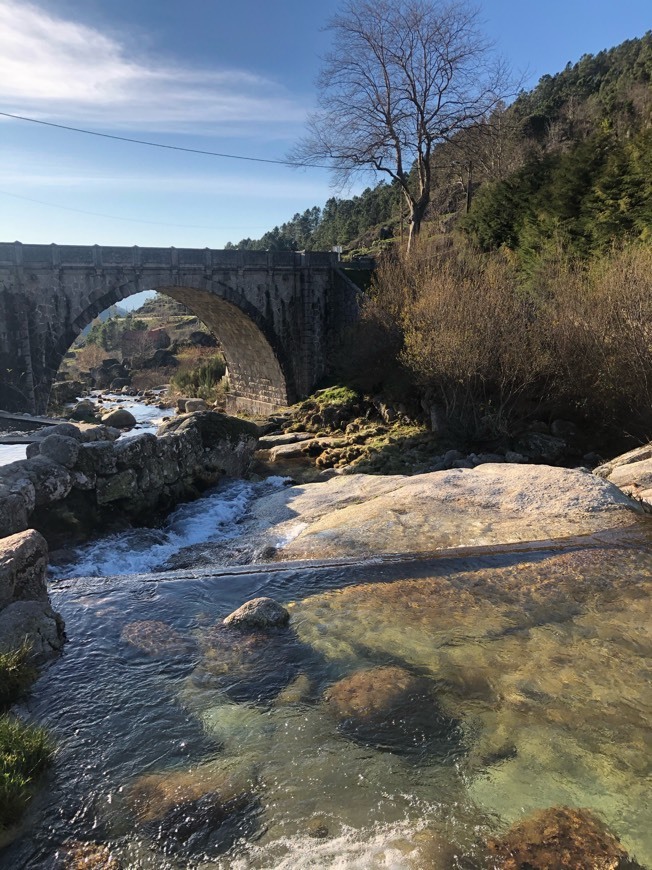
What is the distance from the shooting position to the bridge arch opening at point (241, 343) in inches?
1152

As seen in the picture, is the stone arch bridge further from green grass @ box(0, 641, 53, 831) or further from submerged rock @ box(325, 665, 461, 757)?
submerged rock @ box(325, 665, 461, 757)

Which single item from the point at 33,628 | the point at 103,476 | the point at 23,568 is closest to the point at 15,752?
the point at 33,628

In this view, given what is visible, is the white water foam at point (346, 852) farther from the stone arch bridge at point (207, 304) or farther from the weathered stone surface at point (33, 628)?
the stone arch bridge at point (207, 304)

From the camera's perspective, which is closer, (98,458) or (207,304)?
(98,458)

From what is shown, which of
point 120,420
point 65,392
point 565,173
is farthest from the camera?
point 65,392

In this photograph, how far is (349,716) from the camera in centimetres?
558

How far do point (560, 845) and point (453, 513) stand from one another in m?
7.00

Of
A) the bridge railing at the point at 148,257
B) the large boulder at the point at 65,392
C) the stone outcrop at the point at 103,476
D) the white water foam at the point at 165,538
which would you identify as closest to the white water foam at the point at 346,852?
the stone outcrop at the point at 103,476

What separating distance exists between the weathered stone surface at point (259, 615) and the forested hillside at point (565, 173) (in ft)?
55.0

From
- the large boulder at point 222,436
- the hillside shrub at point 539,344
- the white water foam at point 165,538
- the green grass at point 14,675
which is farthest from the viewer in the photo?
the large boulder at point 222,436

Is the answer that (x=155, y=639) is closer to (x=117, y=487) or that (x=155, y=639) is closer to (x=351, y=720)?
(x=351, y=720)

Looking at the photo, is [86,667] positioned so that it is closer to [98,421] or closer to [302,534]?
[302,534]

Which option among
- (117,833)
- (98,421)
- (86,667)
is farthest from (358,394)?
(117,833)

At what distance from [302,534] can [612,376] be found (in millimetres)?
10145
